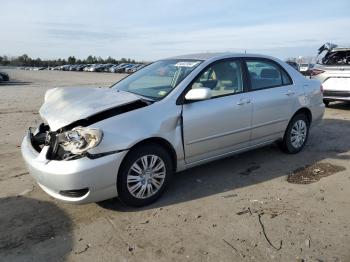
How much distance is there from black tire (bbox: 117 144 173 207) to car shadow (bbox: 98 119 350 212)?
3.4 inches

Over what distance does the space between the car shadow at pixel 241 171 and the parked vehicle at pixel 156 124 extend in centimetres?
26

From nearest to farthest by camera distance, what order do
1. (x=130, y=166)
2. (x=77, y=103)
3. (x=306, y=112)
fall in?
1. (x=130, y=166)
2. (x=77, y=103)
3. (x=306, y=112)

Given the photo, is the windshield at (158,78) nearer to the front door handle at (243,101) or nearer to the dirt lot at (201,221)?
the front door handle at (243,101)

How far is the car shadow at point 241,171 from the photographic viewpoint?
4.58 meters

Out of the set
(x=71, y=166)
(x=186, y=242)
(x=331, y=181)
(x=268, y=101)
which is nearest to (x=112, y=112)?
(x=71, y=166)

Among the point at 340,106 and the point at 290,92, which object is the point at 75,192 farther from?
the point at 340,106

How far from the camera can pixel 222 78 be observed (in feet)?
16.7

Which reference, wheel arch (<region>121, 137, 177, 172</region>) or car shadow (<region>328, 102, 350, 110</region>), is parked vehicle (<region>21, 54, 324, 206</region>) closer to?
wheel arch (<region>121, 137, 177, 172</region>)

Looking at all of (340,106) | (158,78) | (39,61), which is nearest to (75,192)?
(158,78)

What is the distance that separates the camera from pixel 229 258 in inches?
127

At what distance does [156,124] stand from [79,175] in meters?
0.99

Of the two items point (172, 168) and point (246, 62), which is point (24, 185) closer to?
point (172, 168)

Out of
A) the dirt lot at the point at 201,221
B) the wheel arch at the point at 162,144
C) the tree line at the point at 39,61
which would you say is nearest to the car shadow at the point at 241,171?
the dirt lot at the point at 201,221

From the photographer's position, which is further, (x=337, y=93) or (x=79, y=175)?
(x=337, y=93)
